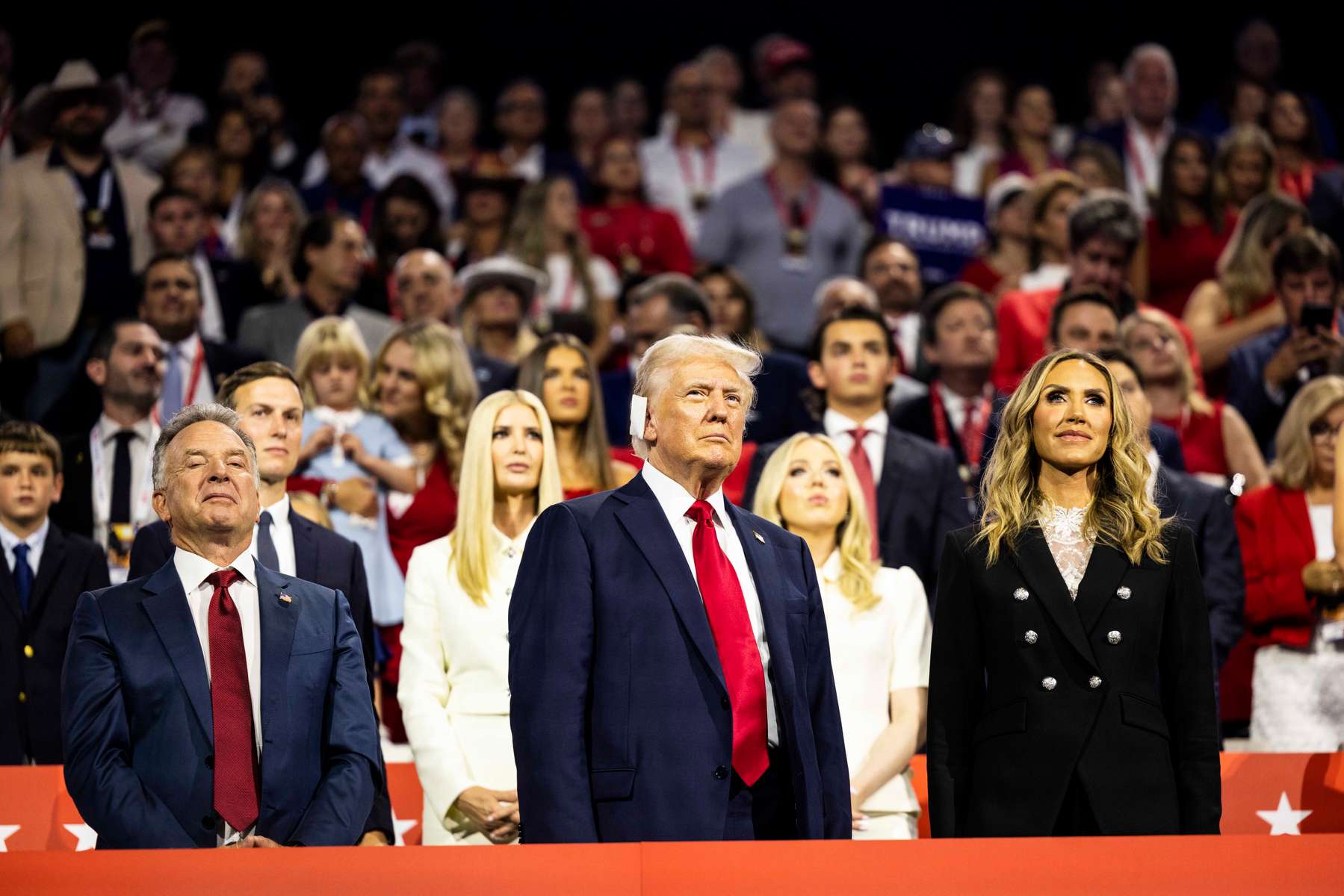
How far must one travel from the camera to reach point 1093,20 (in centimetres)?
1197

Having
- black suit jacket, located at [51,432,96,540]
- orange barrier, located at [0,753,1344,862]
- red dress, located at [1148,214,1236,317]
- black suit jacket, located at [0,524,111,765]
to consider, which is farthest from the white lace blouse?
red dress, located at [1148,214,1236,317]

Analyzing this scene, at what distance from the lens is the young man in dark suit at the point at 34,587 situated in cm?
514

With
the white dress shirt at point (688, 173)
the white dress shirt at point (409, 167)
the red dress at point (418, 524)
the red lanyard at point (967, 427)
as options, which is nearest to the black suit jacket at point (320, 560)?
the red dress at point (418, 524)

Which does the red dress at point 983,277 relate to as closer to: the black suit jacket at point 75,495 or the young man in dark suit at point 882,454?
the young man in dark suit at point 882,454

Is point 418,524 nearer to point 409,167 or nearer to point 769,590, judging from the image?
point 769,590

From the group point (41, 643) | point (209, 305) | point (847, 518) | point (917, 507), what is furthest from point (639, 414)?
point (209, 305)

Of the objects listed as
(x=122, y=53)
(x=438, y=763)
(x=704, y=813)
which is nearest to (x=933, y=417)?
(x=438, y=763)

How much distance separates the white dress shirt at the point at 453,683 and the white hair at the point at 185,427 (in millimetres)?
913

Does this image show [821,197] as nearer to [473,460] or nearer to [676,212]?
[676,212]

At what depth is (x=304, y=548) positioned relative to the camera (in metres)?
4.71

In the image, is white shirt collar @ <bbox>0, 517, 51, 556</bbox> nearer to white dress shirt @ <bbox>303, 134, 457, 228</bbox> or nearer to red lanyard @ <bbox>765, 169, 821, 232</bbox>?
red lanyard @ <bbox>765, 169, 821, 232</bbox>

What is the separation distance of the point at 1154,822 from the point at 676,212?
23.1 feet

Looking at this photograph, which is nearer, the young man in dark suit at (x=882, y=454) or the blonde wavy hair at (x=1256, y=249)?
the young man in dark suit at (x=882, y=454)

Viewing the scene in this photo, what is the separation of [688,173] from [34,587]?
5.85 metres
